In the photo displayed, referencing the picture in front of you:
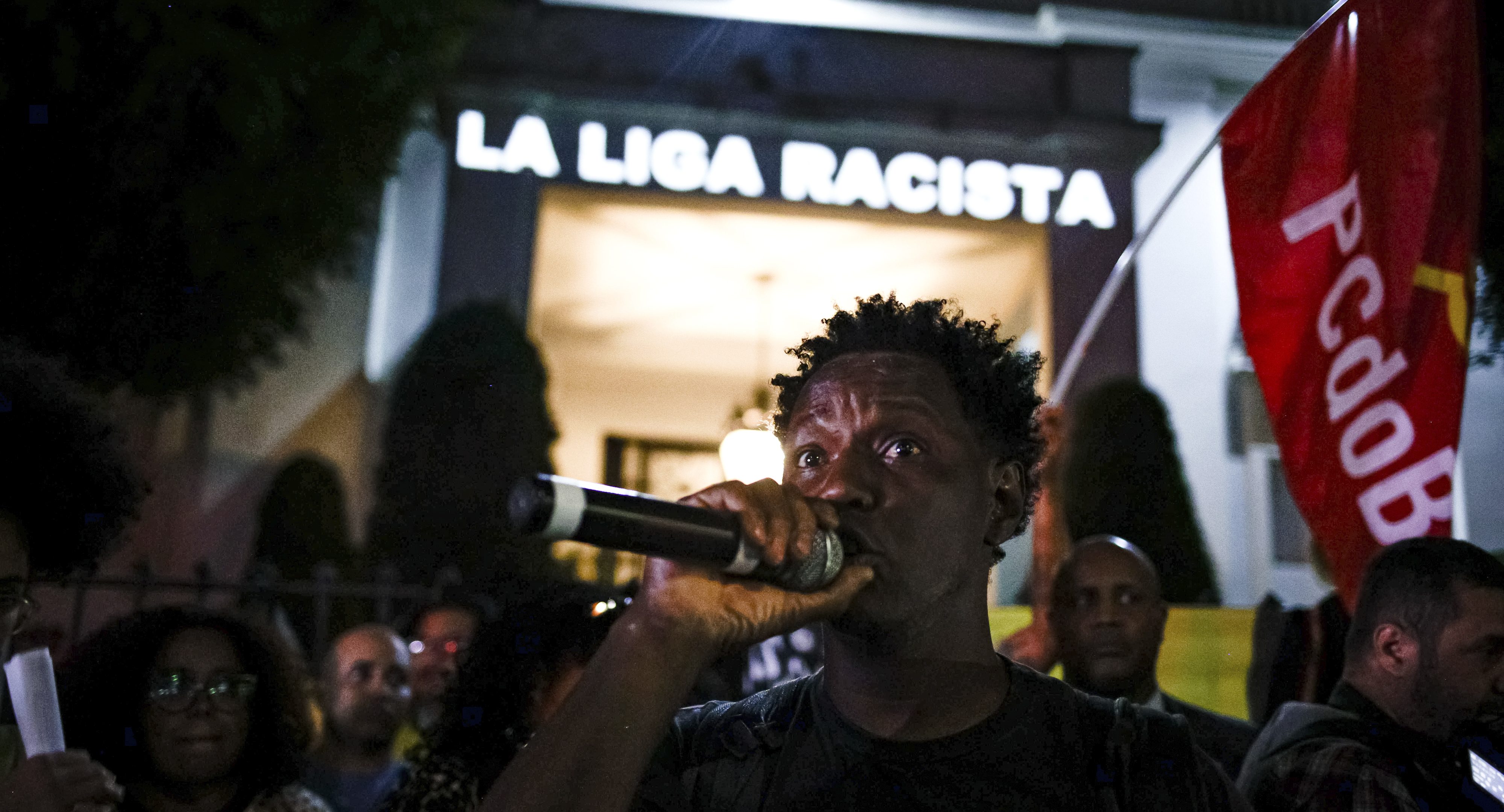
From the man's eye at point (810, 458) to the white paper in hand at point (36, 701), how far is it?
1.55 meters

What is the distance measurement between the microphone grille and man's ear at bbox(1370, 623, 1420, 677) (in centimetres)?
223

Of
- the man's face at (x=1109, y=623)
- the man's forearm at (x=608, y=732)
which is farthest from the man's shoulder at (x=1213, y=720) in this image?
the man's forearm at (x=608, y=732)

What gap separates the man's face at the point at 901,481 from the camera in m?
1.87

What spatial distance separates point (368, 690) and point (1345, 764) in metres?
3.64

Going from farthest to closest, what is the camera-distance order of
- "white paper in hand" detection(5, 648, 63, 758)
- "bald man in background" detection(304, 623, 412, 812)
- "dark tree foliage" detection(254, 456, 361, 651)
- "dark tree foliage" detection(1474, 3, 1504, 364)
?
"dark tree foliage" detection(254, 456, 361, 651), "dark tree foliage" detection(1474, 3, 1504, 364), "bald man in background" detection(304, 623, 412, 812), "white paper in hand" detection(5, 648, 63, 758)

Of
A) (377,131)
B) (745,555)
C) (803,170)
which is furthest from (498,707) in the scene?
(803,170)

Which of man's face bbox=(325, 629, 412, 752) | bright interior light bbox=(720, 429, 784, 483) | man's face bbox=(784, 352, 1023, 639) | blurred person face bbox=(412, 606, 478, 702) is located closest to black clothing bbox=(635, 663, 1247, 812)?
man's face bbox=(784, 352, 1023, 639)

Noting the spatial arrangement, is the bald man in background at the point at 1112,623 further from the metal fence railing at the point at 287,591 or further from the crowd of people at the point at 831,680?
the metal fence railing at the point at 287,591

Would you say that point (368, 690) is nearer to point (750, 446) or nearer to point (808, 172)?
point (750, 446)

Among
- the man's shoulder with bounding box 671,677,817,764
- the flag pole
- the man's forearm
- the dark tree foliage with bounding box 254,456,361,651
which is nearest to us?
the man's forearm

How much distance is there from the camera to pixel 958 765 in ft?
6.22

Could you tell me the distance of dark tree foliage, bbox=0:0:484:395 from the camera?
235 inches

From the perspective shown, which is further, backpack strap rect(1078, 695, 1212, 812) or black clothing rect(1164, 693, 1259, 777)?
black clothing rect(1164, 693, 1259, 777)

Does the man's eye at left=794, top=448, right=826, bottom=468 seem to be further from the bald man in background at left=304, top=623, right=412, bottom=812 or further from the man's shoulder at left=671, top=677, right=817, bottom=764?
the bald man in background at left=304, top=623, right=412, bottom=812
